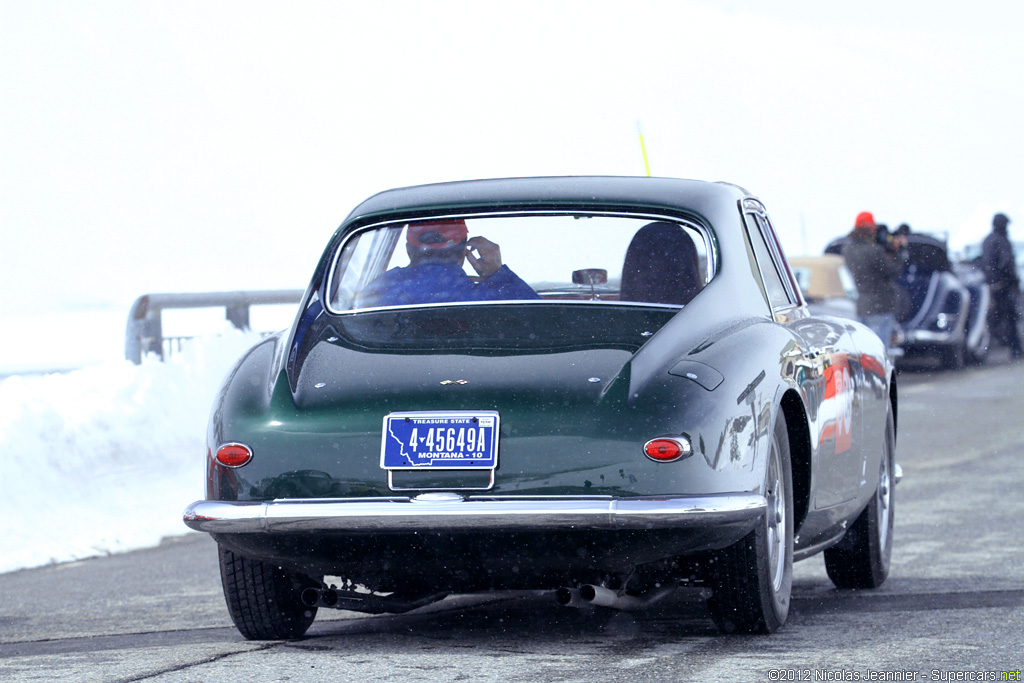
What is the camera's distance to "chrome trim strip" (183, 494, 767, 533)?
14.5 ft

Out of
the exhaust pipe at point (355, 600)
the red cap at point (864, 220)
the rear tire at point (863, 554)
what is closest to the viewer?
the exhaust pipe at point (355, 600)

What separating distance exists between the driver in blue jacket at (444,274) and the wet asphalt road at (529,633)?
1098 mm

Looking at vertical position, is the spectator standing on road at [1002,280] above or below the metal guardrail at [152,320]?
below

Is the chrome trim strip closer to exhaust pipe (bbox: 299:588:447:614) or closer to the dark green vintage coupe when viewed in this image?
the dark green vintage coupe

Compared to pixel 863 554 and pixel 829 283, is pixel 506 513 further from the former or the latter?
pixel 829 283

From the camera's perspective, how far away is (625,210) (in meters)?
5.36

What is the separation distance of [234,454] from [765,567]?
1.62 metres

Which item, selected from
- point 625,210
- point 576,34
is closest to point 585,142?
point 576,34

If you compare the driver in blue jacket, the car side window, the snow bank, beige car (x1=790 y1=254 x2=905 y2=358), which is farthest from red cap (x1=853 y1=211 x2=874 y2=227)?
the driver in blue jacket

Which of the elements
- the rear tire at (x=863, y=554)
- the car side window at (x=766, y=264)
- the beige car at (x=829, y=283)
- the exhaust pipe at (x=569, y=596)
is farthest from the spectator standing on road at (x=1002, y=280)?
the exhaust pipe at (x=569, y=596)

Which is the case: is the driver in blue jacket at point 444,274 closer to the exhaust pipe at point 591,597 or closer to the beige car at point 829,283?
the exhaust pipe at point 591,597

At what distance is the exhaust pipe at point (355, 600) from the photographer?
5.03 m

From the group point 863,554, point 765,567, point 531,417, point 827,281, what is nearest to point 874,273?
point 827,281

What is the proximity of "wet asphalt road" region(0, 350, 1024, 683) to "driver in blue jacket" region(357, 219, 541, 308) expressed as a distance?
1098 mm
